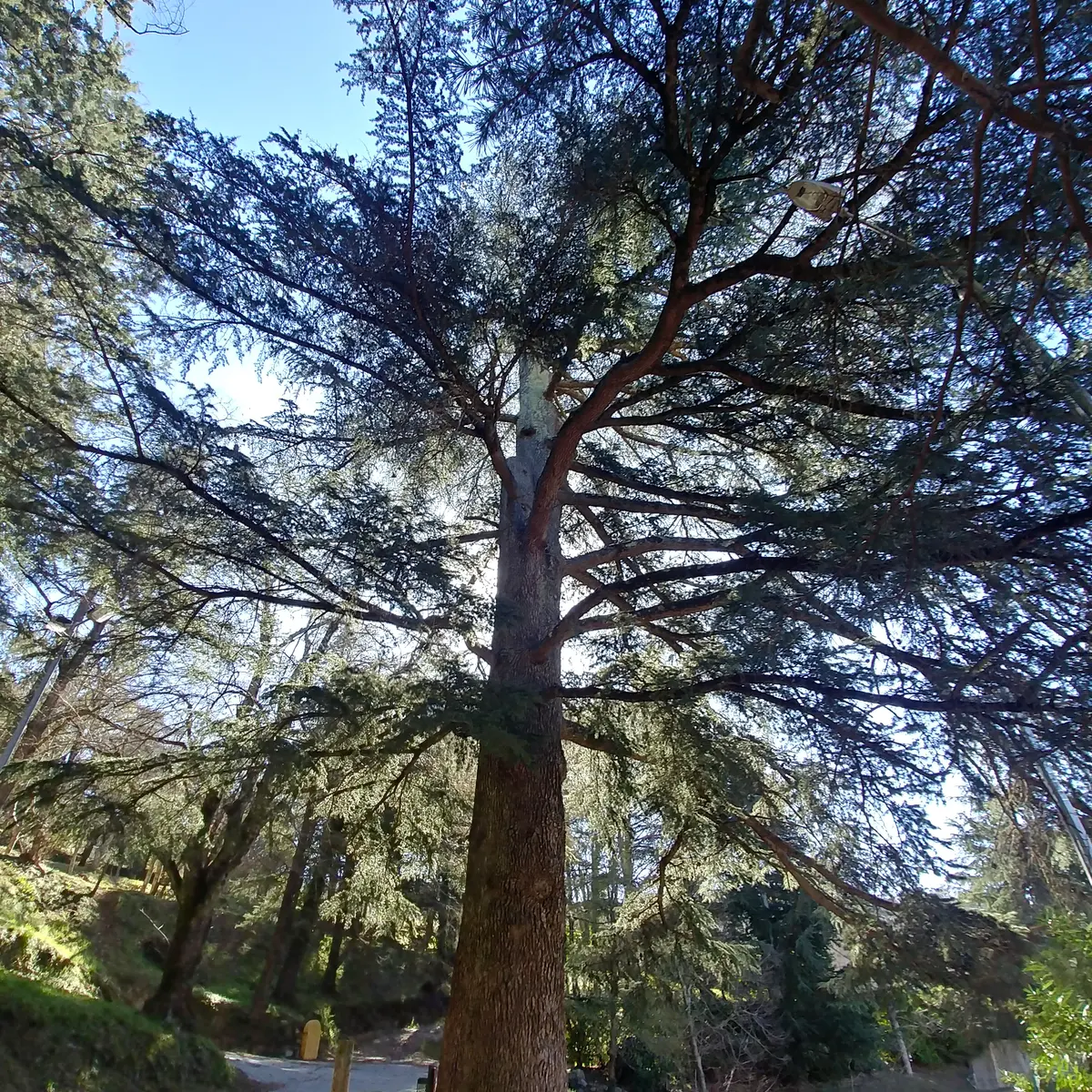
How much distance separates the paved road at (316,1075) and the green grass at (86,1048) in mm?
2516

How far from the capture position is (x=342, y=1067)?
5934 millimetres

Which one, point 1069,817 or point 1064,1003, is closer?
point 1069,817

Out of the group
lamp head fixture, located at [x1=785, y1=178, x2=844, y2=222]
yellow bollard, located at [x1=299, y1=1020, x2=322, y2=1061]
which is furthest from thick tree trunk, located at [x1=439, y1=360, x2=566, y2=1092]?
yellow bollard, located at [x1=299, y1=1020, x2=322, y2=1061]

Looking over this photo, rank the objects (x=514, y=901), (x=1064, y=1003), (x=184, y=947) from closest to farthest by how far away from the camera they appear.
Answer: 1. (x=514, y=901)
2. (x=1064, y=1003)
3. (x=184, y=947)

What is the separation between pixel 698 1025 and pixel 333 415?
450 inches

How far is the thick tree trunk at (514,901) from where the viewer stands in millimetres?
3631

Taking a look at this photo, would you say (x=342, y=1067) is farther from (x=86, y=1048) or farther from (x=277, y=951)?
(x=277, y=951)

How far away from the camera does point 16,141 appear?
4.13 m

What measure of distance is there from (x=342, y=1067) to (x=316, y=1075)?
7024 mm

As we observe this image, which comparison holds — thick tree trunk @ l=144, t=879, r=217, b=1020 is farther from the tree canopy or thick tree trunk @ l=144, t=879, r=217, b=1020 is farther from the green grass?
the tree canopy

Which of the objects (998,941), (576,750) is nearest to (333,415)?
(576,750)

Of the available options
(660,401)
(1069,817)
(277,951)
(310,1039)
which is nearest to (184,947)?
(310,1039)

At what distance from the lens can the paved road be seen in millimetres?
10289

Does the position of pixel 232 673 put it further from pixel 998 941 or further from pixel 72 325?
pixel 998 941
